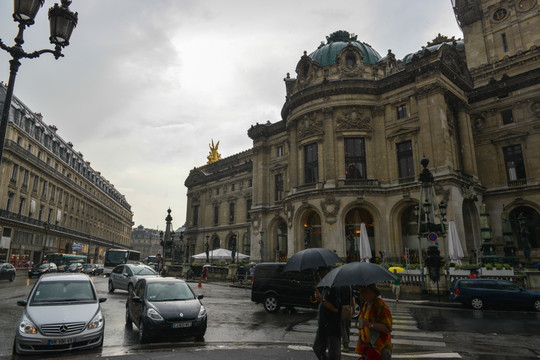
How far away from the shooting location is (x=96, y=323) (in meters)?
7.82

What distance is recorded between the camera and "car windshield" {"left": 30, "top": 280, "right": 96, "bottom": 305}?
331 inches

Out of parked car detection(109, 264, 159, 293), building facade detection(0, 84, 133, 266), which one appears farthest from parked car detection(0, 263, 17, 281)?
building facade detection(0, 84, 133, 266)

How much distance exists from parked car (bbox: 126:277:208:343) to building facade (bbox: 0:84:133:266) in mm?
40796

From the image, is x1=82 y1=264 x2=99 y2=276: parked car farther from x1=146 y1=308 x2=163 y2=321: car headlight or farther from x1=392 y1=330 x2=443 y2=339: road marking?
x1=392 y1=330 x2=443 y2=339: road marking

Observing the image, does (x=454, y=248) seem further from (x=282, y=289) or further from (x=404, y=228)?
(x=282, y=289)

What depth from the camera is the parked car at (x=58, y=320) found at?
23.5 ft

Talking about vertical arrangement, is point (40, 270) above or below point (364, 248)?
below

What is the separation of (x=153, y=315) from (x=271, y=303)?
268 inches

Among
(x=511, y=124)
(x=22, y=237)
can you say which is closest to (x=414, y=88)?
(x=511, y=124)

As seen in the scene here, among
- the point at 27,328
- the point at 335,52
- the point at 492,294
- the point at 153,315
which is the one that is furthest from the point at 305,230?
the point at 27,328

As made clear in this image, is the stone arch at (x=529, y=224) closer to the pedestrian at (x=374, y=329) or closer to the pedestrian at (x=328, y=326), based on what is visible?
the pedestrian at (x=328, y=326)

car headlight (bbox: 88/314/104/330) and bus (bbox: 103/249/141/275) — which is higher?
bus (bbox: 103/249/141/275)

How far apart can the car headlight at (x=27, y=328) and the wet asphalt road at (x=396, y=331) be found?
2.18ft

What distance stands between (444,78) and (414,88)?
2651mm
